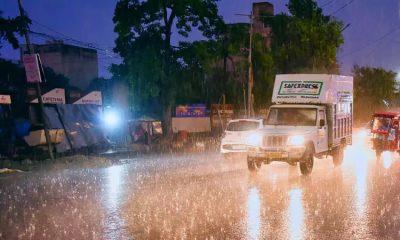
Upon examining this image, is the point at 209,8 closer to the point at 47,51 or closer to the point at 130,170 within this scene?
the point at 130,170

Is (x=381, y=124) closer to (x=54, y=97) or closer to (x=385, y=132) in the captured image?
(x=385, y=132)

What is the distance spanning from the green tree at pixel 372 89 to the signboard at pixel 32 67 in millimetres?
66947

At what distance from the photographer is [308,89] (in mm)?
17344

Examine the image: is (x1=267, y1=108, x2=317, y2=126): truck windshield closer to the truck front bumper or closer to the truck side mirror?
the truck side mirror

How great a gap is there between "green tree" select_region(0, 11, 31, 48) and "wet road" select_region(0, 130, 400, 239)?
7.37 metres

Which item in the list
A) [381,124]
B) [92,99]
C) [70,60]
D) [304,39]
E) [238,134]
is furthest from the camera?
[70,60]

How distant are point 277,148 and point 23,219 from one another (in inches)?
329

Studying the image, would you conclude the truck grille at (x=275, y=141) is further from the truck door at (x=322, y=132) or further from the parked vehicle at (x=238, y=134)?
the parked vehicle at (x=238, y=134)

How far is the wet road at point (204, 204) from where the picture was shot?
810cm

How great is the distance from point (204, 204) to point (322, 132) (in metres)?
7.48

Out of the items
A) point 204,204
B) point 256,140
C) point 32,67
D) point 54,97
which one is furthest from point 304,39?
point 204,204

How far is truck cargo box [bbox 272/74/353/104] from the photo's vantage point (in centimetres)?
1714

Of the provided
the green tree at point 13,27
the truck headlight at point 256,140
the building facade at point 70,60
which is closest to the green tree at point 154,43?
the green tree at point 13,27

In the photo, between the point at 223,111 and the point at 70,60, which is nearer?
the point at 223,111
